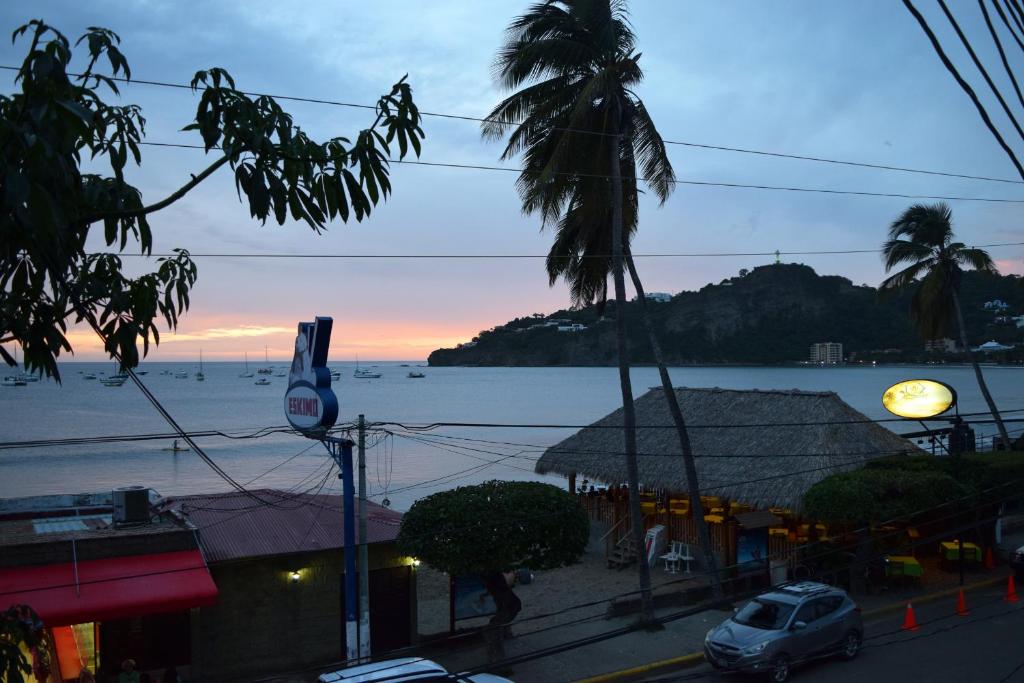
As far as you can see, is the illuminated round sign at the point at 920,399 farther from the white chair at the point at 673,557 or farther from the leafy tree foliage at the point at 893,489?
the white chair at the point at 673,557

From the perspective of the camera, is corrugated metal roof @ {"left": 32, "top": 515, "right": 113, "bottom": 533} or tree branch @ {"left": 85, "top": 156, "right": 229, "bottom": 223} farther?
corrugated metal roof @ {"left": 32, "top": 515, "right": 113, "bottom": 533}

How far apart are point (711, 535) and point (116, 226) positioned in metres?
21.8

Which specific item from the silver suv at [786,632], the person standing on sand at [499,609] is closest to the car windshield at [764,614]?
the silver suv at [786,632]

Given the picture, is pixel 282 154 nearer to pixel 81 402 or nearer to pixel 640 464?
pixel 640 464

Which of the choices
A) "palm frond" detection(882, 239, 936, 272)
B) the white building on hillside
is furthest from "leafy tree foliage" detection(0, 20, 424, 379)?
the white building on hillside

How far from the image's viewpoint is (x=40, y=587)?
43.3 ft

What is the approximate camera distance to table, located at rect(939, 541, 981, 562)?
22.3 meters

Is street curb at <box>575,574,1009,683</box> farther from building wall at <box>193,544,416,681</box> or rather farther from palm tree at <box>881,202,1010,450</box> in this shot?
palm tree at <box>881,202,1010,450</box>

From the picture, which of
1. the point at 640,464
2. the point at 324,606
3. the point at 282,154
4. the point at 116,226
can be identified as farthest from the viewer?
the point at 640,464

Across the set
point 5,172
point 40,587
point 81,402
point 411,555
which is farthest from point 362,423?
point 81,402

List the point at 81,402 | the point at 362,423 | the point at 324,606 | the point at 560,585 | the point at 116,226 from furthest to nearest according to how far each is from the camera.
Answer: the point at 81,402, the point at 560,585, the point at 324,606, the point at 362,423, the point at 116,226

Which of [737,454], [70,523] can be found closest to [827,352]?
[737,454]

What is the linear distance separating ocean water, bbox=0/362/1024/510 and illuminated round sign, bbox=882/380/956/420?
10.7 meters

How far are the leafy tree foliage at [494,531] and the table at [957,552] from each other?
12.3 meters
